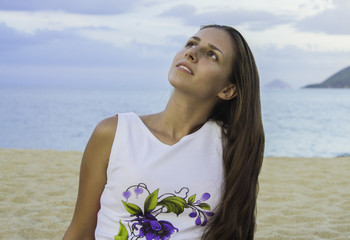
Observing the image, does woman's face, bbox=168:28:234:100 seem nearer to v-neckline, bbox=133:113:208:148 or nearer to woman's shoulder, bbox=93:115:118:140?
v-neckline, bbox=133:113:208:148

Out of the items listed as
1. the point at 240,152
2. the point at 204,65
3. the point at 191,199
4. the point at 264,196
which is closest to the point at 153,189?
the point at 191,199

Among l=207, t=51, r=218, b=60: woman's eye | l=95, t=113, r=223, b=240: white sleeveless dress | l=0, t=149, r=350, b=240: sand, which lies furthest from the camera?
l=0, t=149, r=350, b=240: sand

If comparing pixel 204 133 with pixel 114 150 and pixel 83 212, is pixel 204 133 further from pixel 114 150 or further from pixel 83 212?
pixel 83 212

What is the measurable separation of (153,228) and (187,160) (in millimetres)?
308

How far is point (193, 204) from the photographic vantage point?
1841mm

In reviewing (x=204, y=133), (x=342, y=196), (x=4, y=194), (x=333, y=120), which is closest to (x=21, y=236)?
(x=4, y=194)

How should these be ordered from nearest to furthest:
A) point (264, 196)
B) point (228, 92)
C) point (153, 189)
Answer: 1. point (153, 189)
2. point (228, 92)
3. point (264, 196)

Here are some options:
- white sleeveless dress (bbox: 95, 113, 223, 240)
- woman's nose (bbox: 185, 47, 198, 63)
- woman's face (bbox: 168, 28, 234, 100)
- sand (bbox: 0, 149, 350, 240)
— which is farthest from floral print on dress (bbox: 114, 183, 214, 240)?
sand (bbox: 0, 149, 350, 240)

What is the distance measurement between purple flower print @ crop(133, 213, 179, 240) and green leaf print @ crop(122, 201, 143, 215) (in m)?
0.02

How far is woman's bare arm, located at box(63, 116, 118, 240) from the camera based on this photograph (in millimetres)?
1811

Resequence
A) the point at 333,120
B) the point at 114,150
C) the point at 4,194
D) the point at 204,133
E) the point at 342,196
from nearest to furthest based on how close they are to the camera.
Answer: the point at 114,150
the point at 204,133
the point at 4,194
the point at 342,196
the point at 333,120

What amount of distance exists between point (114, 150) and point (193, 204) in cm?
39

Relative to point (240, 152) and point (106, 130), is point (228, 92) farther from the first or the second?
point (106, 130)

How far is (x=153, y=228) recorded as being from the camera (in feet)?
5.99
